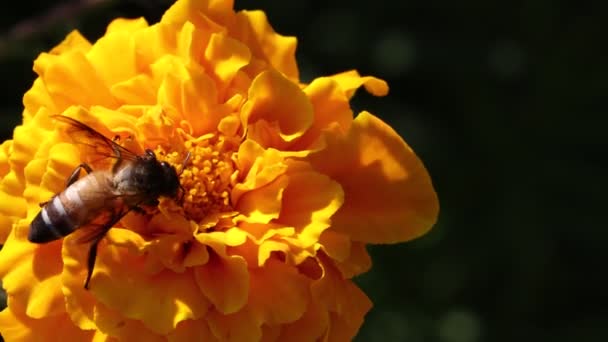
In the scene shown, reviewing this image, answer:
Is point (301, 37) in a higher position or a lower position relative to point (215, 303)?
lower

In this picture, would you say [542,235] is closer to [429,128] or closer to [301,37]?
[429,128]

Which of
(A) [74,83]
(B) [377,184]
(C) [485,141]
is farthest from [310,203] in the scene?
(C) [485,141]

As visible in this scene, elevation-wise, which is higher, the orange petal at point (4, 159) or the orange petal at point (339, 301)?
the orange petal at point (4, 159)

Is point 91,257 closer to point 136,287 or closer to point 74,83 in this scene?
point 136,287

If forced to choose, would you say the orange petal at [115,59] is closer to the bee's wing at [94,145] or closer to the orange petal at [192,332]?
the bee's wing at [94,145]

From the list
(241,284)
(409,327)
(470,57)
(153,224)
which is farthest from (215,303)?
(470,57)

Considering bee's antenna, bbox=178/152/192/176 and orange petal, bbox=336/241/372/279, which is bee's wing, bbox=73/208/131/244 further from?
orange petal, bbox=336/241/372/279

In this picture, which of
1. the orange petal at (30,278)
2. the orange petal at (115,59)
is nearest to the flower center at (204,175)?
the orange petal at (115,59)
